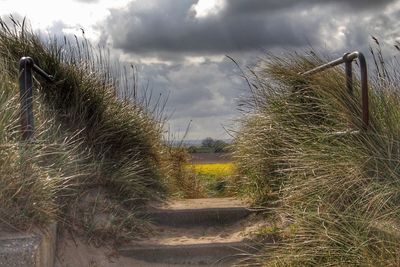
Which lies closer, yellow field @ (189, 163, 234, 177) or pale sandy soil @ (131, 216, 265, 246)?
pale sandy soil @ (131, 216, 265, 246)

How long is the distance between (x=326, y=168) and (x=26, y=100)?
2.45m

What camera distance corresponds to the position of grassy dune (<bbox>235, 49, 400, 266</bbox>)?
4.29 meters

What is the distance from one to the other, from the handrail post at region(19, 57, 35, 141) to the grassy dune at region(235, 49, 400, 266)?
2.09 metres

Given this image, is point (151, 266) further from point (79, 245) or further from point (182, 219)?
point (182, 219)

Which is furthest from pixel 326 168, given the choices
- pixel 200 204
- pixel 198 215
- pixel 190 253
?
pixel 200 204

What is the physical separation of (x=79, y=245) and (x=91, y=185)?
89 centimetres

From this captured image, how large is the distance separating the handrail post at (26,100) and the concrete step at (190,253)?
4.25 ft

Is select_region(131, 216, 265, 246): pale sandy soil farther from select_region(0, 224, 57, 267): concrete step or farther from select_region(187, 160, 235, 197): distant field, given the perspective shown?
select_region(187, 160, 235, 197): distant field

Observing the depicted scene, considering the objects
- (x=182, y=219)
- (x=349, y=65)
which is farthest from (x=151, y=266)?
(x=349, y=65)

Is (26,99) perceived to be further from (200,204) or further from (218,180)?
(218,180)

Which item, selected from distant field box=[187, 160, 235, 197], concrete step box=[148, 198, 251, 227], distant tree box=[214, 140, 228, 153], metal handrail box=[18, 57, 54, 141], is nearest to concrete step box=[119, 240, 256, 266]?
concrete step box=[148, 198, 251, 227]

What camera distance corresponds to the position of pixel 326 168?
16.3ft

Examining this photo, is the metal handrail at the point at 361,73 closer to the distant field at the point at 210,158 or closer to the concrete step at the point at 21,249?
the distant field at the point at 210,158

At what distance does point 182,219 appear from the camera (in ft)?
21.1
